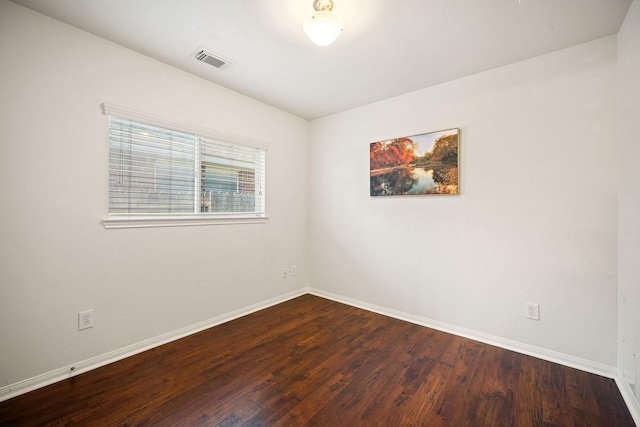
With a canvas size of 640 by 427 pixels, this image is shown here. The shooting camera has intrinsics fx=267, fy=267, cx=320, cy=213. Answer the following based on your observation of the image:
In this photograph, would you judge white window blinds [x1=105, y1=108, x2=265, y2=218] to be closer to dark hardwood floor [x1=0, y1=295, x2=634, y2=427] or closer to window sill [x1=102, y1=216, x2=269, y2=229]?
window sill [x1=102, y1=216, x2=269, y2=229]

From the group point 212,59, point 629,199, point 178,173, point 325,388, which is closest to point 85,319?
point 178,173

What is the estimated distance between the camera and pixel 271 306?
335 cm

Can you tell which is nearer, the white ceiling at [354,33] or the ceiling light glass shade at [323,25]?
the ceiling light glass shade at [323,25]

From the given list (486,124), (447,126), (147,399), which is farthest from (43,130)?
(486,124)

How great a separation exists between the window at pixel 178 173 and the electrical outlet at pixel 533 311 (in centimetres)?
286

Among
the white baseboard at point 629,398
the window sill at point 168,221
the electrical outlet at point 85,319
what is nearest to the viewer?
the white baseboard at point 629,398

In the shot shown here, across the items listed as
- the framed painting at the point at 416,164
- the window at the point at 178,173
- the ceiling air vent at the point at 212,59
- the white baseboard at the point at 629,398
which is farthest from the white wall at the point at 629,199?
the window at the point at 178,173

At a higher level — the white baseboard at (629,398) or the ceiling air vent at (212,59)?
the ceiling air vent at (212,59)

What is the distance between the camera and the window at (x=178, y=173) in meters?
2.23

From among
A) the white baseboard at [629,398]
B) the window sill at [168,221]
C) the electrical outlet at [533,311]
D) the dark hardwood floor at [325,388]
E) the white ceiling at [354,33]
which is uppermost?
the white ceiling at [354,33]

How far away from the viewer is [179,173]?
2596mm

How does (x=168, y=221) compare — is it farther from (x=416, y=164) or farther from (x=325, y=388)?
(x=416, y=164)

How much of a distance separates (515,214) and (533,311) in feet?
2.73

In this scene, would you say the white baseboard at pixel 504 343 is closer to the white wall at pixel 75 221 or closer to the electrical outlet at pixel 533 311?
the electrical outlet at pixel 533 311
